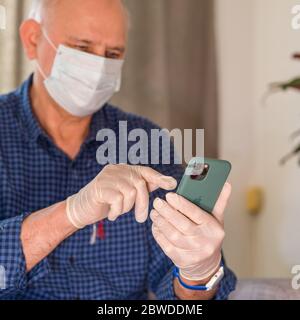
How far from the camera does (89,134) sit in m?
1.12

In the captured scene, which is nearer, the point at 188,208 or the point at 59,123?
the point at 188,208

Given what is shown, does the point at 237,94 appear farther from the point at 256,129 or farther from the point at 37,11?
the point at 37,11

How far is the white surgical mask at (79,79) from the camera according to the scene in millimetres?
1059

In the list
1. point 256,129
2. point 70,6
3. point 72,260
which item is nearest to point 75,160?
point 72,260

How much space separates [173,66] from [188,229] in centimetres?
108

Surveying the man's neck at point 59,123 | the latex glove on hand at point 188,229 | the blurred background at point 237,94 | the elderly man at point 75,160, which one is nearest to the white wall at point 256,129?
the blurred background at point 237,94

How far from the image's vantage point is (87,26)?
1.04m

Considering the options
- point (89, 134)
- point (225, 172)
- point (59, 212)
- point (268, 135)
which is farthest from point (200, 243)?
point (268, 135)

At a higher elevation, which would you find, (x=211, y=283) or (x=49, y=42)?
(x=49, y=42)

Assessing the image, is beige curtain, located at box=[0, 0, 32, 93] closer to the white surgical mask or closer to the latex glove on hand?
the white surgical mask

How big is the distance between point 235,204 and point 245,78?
0.44 metres

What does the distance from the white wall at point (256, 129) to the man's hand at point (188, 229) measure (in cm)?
94

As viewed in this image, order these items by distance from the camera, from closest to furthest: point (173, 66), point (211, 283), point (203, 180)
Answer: point (203, 180), point (211, 283), point (173, 66)
